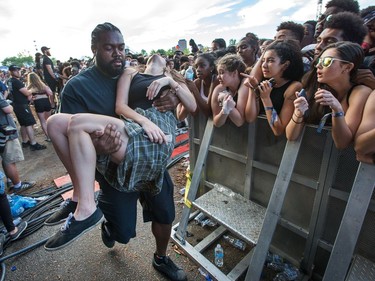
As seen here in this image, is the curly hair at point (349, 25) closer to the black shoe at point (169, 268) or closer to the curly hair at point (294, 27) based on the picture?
the curly hair at point (294, 27)

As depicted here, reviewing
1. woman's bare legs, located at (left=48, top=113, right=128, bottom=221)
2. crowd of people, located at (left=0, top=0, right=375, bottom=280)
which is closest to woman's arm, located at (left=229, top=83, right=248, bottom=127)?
crowd of people, located at (left=0, top=0, right=375, bottom=280)

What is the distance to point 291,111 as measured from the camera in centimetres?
186

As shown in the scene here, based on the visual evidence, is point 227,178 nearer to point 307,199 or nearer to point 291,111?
point 307,199

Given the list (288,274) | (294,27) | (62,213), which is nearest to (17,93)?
(62,213)

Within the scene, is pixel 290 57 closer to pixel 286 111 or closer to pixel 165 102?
pixel 286 111

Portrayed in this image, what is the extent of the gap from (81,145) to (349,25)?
8.40ft

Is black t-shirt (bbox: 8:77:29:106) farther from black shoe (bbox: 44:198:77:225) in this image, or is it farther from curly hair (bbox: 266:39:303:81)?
curly hair (bbox: 266:39:303:81)

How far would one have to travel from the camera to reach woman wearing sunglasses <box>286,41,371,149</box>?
57.8 inches

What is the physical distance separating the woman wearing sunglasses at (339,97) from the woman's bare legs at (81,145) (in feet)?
4.57

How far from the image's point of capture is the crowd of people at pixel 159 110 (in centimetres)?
160

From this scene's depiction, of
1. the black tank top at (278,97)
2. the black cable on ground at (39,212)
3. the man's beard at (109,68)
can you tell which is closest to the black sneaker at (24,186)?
the black cable on ground at (39,212)

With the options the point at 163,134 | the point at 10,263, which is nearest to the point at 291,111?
the point at 163,134

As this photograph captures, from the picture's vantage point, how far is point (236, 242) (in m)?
2.66

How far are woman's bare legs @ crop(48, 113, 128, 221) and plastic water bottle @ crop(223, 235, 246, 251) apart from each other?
1759mm
